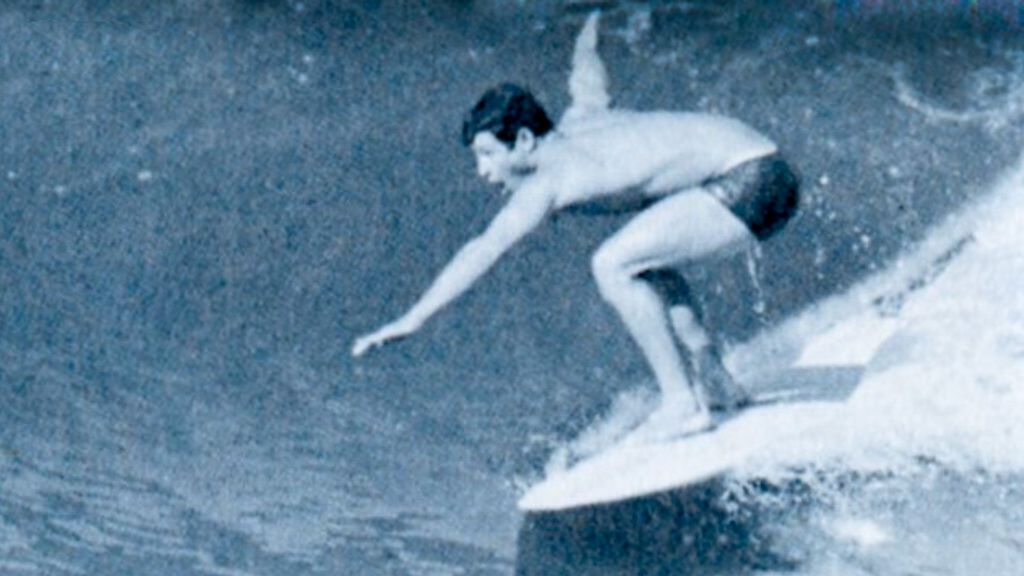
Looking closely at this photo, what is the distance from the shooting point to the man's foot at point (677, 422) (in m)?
1.46

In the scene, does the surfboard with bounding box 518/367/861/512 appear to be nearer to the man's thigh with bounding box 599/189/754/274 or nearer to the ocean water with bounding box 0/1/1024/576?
the ocean water with bounding box 0/1/1024/576

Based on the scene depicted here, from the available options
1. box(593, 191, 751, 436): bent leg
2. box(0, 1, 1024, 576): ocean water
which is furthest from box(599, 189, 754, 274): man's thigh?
box(0, 1, 1024, 576): ocean water

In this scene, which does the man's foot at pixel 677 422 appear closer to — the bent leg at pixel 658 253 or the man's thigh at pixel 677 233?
the bent leg at pixel 658 253

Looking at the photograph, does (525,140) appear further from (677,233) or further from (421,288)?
(421,288)

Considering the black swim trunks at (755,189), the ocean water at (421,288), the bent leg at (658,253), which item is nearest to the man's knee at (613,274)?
the bent leg at (658,253)

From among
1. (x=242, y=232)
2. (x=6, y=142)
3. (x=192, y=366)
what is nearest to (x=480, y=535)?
(x=192, y=366)

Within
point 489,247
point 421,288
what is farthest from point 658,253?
point 421,288

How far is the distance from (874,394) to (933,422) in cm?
7

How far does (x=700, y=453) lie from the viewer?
57.3 inches

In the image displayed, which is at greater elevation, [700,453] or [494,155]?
[494,155]

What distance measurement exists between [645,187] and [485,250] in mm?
176

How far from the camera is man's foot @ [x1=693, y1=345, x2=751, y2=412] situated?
149cm

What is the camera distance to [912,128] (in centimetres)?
228

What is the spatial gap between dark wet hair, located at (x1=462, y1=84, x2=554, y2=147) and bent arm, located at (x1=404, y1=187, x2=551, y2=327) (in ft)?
0.22
